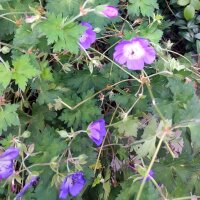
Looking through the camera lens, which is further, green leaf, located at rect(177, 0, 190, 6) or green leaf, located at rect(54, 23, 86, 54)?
green leaf, located at rect(177, 0, 190, 6)

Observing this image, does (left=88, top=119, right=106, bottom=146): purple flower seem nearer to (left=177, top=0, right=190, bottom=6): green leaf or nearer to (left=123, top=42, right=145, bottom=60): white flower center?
(left=123, top=42, right=145, bottom=60): white flower center

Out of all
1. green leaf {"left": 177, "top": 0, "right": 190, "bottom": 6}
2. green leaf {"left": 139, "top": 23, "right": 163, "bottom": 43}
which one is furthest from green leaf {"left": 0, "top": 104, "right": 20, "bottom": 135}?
green leaf {"left": 177, "top": 0, "right": 190, "bottom": 6}

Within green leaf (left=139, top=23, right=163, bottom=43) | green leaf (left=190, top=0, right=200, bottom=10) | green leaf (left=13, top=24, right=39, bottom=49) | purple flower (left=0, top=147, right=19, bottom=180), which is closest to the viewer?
purple flower (left=0, top=147, right=19, bottom=180)

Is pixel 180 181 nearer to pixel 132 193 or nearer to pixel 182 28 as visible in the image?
pixel 132 193

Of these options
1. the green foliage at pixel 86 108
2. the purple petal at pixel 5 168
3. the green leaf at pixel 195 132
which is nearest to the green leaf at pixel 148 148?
the green foliage at pixel 86 108


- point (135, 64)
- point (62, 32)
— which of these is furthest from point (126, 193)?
point (62, 32)

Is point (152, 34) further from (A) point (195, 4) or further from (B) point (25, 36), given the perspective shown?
(A) point (195, 4)

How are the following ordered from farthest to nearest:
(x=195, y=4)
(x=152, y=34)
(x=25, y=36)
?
(x=195, y=4), (x=152, y=34), (x=25, y=36)
